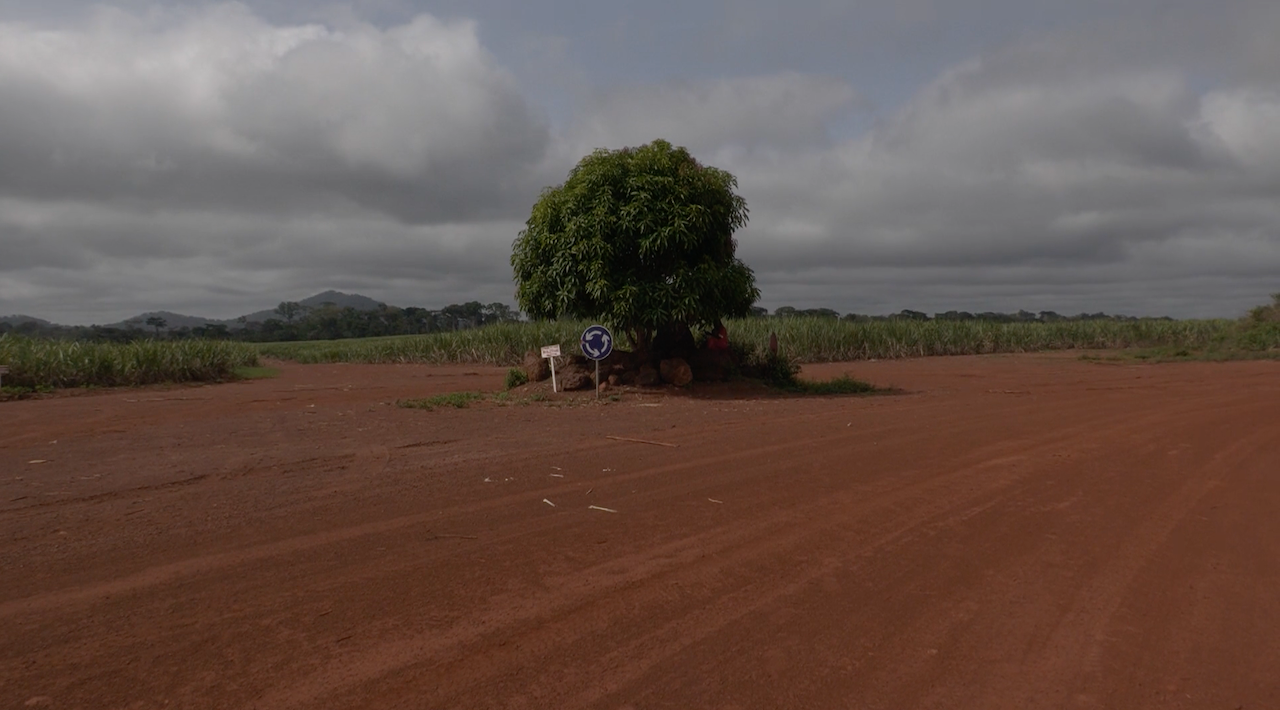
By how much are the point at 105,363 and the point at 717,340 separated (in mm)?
16296

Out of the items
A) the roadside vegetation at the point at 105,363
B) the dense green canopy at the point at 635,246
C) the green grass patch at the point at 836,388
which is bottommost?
the green grass patch at the point at 836,388

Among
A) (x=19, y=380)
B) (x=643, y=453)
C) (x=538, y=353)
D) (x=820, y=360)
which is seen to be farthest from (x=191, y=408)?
(x=820, y=360)

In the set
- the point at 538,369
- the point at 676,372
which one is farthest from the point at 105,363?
the point at 676,372

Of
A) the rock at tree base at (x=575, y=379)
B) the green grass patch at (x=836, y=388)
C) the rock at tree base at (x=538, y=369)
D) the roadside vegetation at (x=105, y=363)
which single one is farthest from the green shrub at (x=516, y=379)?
the roadside vegetation at (x=105, y=363)

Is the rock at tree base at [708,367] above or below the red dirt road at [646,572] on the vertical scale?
above

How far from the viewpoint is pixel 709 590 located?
4.96m

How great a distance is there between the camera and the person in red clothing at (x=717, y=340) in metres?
18.4

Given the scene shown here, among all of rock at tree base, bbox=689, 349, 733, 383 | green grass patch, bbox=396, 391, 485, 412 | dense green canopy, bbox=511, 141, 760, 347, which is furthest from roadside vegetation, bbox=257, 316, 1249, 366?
green grass patch, bbox=396, 391, 485, 412

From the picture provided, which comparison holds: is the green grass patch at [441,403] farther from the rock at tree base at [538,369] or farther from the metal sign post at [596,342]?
the metal sign post at [596,342]

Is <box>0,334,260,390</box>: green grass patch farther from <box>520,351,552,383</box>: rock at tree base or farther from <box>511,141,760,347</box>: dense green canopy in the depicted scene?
<box>511,141,760,347</box>: dense green canopy

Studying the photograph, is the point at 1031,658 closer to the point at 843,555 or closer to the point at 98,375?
the point at 843,555

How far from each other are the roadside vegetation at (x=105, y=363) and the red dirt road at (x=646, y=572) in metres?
12.7

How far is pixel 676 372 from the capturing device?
55.6 ft

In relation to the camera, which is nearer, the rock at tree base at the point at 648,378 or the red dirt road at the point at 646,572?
the red dirt road at the point at 646,572
